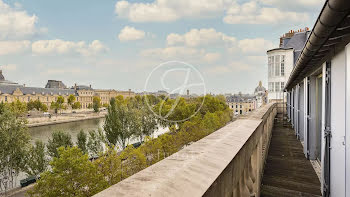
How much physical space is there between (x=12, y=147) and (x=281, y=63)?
30.5 m

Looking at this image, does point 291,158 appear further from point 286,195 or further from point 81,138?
point 81,138

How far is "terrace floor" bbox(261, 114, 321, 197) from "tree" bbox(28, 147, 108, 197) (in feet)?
31.6

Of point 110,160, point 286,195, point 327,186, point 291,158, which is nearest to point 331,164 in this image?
point 327,186

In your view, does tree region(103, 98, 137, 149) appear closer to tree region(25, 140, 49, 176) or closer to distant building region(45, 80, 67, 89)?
tree region(25, 140, 49, 176)

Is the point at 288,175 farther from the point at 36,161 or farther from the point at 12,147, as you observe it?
the point at 12,147

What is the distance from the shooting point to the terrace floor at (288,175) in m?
4.56

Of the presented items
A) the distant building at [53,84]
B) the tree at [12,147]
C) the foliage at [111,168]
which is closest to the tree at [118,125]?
the tree at [12,147]

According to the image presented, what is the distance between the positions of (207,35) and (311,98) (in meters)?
28.8

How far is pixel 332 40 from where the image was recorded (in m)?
3.30

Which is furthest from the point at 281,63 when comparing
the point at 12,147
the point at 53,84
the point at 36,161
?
the point at 53,84

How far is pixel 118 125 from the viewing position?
97.0 ft

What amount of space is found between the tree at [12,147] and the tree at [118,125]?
1069 cm

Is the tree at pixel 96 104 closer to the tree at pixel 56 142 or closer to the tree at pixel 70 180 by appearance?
the tree at pixel 56 142

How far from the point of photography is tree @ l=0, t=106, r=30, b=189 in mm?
18391
